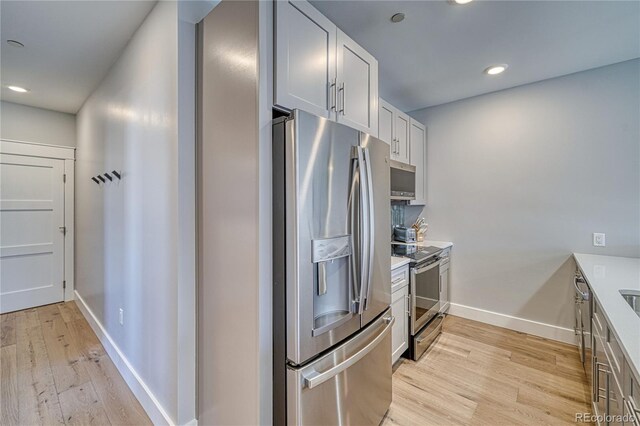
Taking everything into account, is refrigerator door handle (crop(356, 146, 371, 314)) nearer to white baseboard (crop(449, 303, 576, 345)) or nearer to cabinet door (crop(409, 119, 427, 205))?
cabinet door (crop(409, 119, 427, 205))

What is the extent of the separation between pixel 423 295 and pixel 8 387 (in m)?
3.39

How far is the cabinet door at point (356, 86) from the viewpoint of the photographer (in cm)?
166

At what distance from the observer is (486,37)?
2.12 metres

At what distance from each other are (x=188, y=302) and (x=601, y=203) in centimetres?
355

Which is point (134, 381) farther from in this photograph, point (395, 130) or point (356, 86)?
point (395, 130)

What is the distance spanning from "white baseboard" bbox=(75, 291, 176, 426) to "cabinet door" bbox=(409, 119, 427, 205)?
116 inches

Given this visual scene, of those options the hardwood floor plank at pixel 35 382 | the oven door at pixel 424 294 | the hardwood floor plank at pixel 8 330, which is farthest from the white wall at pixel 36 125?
the oven door at pixel 424 294

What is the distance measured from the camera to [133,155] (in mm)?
1965

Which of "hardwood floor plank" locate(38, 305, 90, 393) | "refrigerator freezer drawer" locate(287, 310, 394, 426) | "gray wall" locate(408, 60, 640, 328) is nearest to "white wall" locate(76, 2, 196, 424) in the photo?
"hardwood floor plank" locate(38, 305, 90, 393)

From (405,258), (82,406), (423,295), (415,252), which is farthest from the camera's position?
(415,252)

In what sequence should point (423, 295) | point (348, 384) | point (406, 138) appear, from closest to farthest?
point (348, 384), point (423, 295), point (406, 138)

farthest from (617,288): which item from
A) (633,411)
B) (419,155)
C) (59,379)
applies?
(59,379)

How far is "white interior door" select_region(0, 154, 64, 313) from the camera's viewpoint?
3.46 metres

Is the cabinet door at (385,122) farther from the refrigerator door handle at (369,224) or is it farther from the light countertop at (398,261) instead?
the refrigerator door handle at (369,224)
